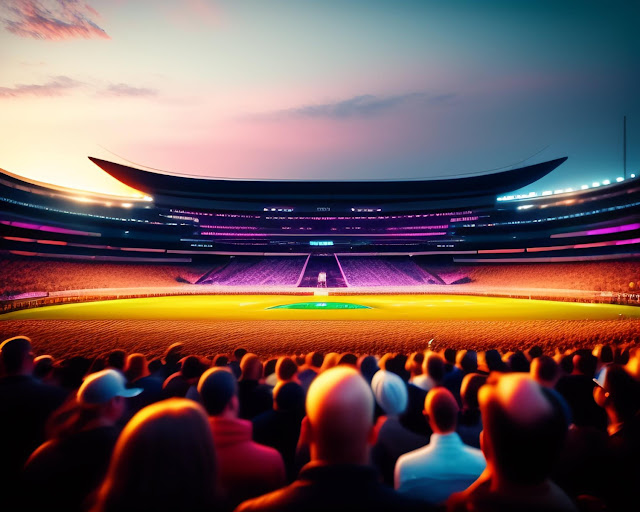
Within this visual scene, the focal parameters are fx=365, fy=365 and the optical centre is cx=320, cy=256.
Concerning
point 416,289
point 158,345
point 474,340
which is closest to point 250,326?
point 158,345

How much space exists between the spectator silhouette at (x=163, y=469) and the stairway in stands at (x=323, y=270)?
2737 inches

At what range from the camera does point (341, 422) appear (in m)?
1.86

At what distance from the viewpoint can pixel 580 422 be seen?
11.8 feet

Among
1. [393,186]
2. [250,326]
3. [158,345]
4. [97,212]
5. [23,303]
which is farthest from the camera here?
[393,186]

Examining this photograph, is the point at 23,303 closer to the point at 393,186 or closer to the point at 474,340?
the point at 474,340

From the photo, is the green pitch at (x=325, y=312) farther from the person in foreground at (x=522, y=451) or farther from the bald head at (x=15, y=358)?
the person in foreground at (x=522, y=451)

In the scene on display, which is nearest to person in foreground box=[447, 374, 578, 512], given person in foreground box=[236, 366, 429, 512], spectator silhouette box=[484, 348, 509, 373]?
person in foreground box=[236, 366, 429, 512]

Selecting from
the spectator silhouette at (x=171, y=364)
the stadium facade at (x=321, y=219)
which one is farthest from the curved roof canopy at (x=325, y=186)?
the spectator silhouette at (x=171, y=364)

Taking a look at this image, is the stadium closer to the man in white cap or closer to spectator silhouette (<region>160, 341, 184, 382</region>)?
spectator silhouette (<region>160, 341, 184, 382</region>)

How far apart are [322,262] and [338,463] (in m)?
82.9

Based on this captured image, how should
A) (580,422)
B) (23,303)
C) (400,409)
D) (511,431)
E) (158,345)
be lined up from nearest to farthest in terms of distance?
1. (511,431)
2. (580,422)
3. (400,409)
4. (158,345)
5. (23,303)

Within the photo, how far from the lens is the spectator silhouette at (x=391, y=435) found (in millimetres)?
3723

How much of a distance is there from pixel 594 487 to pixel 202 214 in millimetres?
93592

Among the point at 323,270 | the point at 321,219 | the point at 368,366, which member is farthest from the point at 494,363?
the point at 321,219
